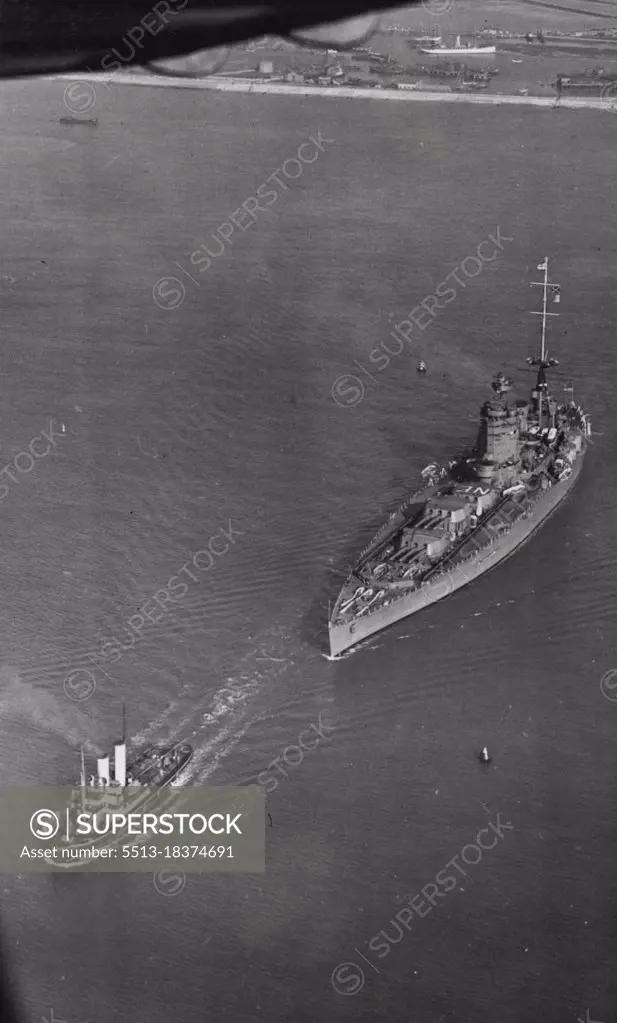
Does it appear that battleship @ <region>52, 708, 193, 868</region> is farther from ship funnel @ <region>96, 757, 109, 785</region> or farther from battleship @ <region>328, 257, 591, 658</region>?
battleship @ <region>328, 257, 591, 658</region>

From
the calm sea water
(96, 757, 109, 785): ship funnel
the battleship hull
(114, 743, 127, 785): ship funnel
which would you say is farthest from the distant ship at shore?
(96, 757, 109, 785): ship funnel

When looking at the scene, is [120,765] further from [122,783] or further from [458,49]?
[458,49]

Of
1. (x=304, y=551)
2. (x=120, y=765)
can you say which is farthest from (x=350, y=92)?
(x=120, y=765)

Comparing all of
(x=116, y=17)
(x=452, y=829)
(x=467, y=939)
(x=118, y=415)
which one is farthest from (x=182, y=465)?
(x=116, y=17)

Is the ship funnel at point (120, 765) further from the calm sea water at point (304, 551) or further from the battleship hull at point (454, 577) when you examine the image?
the battleship hull at point (454, 577)

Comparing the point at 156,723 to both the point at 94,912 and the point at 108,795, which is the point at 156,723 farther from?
the point at 94,912

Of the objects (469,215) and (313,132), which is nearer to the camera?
(469,215)
